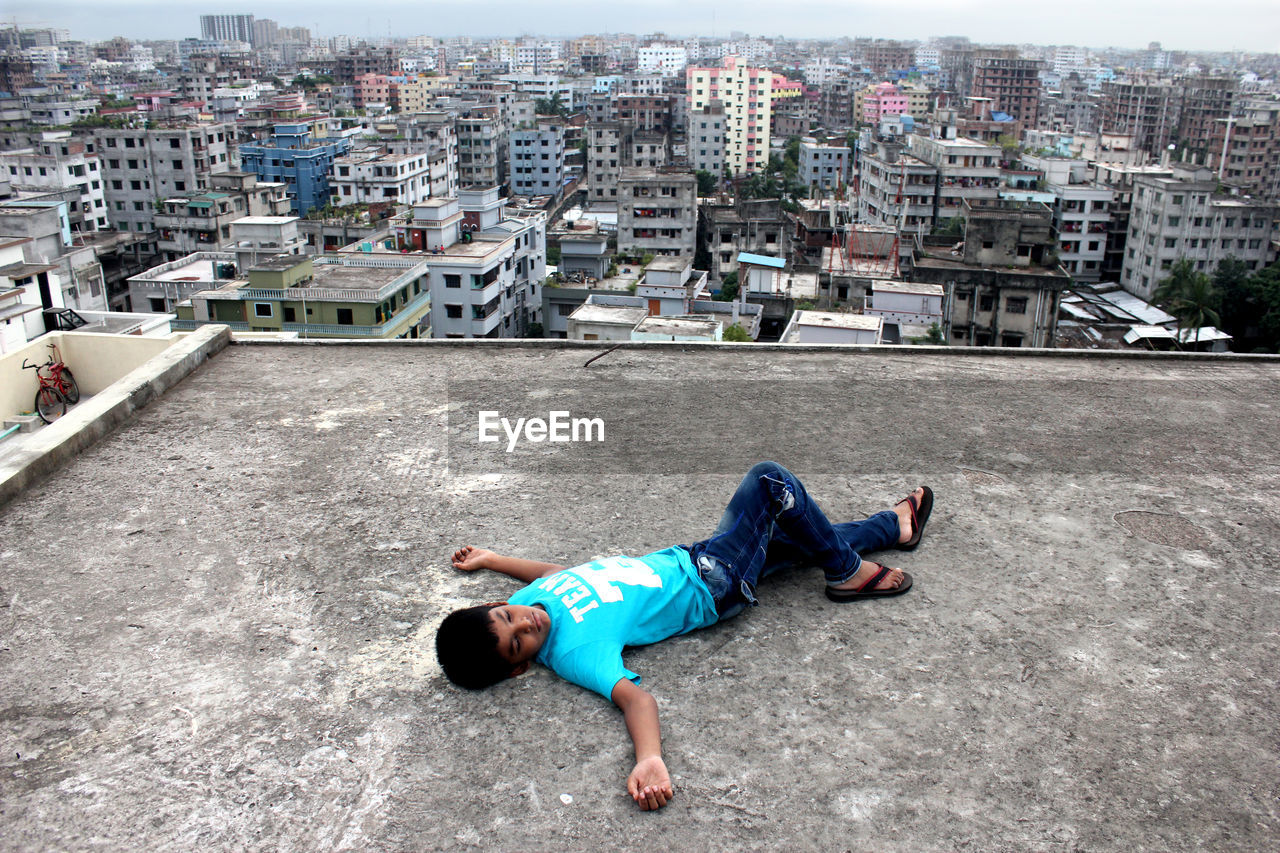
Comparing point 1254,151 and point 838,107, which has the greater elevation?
point 838,107

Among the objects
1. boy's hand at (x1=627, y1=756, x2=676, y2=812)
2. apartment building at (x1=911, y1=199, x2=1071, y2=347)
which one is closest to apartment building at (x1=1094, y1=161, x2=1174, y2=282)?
apartment building at (x1=911, y1=199, x2=1071, y2=347)

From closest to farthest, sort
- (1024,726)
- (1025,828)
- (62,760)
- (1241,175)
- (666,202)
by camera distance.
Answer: (1025,828)
(62,760)
(1024,726)
(666,202)
(1241,175)

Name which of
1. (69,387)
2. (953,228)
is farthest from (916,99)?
(69,387)

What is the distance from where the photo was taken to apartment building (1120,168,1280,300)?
1457 inches

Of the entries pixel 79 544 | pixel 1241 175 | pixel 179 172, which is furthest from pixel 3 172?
pixel 1241 175

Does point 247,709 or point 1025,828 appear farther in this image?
point 247,709

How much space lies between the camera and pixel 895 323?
22172 mm

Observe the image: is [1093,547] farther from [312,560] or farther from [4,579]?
[4,579]

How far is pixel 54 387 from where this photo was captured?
19.0 feet

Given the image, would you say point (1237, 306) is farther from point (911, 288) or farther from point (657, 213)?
point (657, 213)

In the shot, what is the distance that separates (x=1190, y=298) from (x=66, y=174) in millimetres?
43616

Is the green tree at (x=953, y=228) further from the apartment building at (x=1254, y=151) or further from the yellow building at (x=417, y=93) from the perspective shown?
the yellow building at (x=417, y=93)

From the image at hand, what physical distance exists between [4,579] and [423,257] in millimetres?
22214

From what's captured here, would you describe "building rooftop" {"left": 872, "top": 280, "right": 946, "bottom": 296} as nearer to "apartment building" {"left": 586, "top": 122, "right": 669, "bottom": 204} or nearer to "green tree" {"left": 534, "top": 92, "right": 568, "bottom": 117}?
"apartment building" {"left": 586, "top": 122, "right": 669, "bottom": 204}
